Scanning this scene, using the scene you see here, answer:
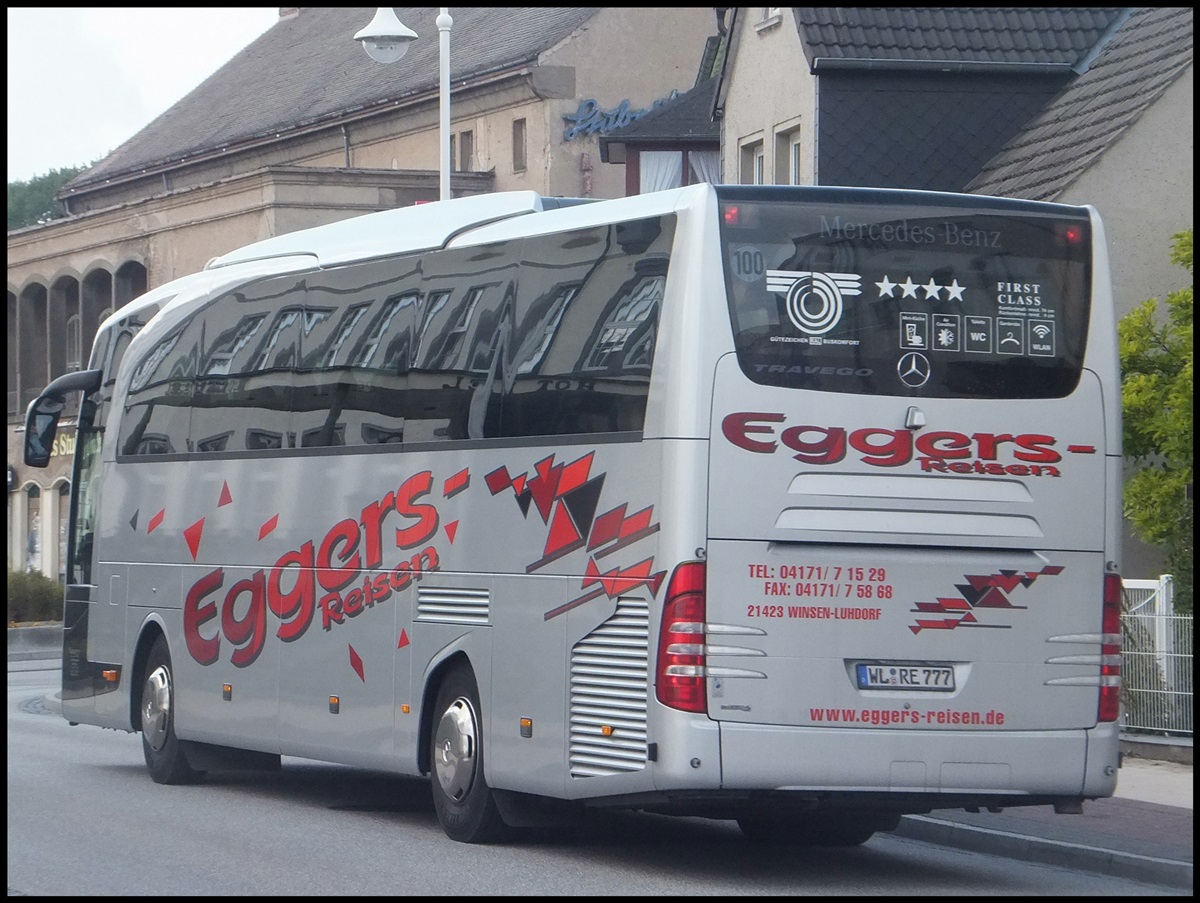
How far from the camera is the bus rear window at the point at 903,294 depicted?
36.0 ft

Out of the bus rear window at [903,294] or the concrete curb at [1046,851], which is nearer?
the bus rear window at [903,294]

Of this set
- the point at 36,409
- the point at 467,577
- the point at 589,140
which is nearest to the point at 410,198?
the point at 589,140

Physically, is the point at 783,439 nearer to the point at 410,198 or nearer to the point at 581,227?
the point at 581,227

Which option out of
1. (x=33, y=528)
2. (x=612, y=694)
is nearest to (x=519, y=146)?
(x=33, y=528)

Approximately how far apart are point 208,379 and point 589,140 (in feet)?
106

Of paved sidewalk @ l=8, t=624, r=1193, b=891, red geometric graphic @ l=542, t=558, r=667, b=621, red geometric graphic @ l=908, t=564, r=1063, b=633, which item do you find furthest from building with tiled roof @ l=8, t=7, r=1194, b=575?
red geometric graphic @ l=542, t=558, r=667, b=621

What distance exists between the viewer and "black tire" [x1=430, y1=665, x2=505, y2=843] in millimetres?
12570

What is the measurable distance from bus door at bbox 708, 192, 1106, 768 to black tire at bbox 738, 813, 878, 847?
72.6 inches

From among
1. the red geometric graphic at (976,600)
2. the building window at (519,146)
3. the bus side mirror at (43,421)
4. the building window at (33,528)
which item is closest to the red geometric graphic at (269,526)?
the bus side mirror at (43,421)

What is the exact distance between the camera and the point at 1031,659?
11.2 meters

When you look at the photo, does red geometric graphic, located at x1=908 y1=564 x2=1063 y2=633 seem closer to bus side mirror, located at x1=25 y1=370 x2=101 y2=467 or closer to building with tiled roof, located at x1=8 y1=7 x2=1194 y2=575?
bus side mirror, located at x1=25 y1=370 x2=101 y2=467

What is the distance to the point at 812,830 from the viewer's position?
13.2m

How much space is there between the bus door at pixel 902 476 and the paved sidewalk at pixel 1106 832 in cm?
76

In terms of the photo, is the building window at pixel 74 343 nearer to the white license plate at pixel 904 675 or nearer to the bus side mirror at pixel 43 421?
the bus side mirror at pixel 43 421
